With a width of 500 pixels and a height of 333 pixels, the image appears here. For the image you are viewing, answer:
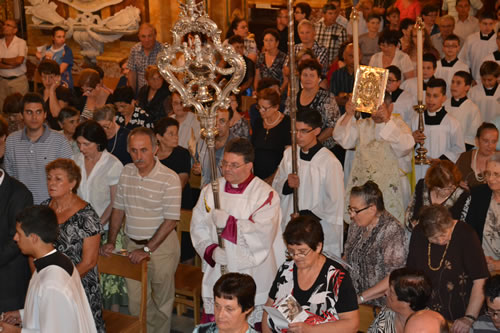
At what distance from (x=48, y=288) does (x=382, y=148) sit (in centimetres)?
349

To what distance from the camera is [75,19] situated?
42.3ft

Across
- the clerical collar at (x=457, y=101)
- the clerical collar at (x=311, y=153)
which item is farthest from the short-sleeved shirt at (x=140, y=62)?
the clerical collar at (x=311, y=153)

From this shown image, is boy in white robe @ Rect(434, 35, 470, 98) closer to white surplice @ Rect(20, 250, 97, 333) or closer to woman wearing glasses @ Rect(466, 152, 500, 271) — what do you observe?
woman wearing glasses @ Rect(466, 152, 500, 271)

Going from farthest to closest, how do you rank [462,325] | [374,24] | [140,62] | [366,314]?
1. [374,24]
2. [140,62]
3. [366,314]
4. [462,325]

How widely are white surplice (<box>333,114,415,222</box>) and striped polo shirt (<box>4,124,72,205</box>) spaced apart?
2535 millimetres

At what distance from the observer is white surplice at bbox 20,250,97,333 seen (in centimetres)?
382

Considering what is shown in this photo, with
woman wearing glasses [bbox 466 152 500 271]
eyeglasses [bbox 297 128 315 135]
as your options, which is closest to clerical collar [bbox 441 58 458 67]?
eyeglasses [bbox 297 128 315 135]

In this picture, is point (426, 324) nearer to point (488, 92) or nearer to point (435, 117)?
point (435, 117)

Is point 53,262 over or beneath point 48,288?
over

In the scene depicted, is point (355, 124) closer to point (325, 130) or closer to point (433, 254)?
point (325, 130)

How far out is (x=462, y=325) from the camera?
4.43m

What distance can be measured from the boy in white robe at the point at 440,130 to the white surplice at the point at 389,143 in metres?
0.44

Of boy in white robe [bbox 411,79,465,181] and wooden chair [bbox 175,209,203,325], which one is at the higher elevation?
boy in white robe [bbox 411,79,465,181]

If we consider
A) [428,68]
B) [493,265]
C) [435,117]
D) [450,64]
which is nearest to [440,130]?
[435,117]
